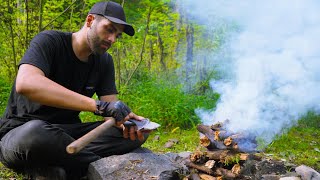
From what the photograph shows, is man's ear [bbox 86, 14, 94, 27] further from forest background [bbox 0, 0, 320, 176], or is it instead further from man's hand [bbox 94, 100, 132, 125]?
forest background [bbox 0, 0, 320, 176]

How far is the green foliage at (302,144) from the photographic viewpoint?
13.7 feet

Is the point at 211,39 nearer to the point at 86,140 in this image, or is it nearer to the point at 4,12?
the point at 4,12

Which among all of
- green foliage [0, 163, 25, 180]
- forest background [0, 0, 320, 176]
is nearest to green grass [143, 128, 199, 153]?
forest background [0, 0, 320, 176]

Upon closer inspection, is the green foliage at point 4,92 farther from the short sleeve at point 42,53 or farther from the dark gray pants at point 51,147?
the short sleeve at point 42,53

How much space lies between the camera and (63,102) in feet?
7.54

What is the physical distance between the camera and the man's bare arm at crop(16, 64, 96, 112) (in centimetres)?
227

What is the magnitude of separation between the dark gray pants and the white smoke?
3.59ft

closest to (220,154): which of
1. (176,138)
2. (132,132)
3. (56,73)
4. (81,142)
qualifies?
(132,132)

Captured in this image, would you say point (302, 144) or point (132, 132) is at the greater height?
point (132, 132)

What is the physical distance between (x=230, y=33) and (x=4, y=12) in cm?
524

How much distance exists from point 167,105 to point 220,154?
2.92 metres

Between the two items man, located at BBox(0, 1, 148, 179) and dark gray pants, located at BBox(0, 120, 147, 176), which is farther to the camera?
dark gray pants, located at BBox(0, 120, 147, 176)

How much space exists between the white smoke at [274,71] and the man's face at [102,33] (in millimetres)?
1286

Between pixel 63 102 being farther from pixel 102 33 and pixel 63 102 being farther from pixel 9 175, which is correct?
pixel 9 175
